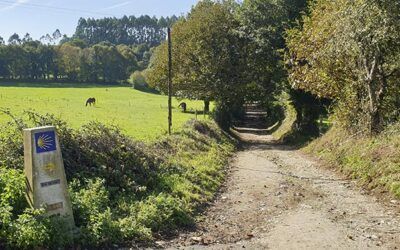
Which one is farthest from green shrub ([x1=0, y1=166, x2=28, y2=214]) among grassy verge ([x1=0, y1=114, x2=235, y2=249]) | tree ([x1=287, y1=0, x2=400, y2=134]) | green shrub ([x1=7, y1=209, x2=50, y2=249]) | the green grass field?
tree ([x1=287, y1=0, x2=400, y2=134])

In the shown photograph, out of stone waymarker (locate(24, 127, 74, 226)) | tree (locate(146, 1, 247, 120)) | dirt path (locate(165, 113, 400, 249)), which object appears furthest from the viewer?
tree (locate(146, 1, 247, 120))

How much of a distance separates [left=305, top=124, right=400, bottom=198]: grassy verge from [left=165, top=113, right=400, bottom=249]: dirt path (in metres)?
0.66

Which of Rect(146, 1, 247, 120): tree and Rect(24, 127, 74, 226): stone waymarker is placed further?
Rect(146, 1, 247, 120): tree

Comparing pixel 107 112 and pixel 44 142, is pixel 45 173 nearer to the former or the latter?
pixel 44 142

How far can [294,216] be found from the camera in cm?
1266

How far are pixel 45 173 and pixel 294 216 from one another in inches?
280

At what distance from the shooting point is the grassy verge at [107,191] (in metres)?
9.06

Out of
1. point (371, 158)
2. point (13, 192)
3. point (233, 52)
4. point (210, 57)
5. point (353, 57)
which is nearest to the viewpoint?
point (13, 192)

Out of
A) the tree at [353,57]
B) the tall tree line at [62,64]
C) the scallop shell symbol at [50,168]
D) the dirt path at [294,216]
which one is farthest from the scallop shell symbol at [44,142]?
the tall tree line at [62,64]

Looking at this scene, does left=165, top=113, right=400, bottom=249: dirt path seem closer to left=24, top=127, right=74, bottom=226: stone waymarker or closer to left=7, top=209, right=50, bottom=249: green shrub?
left=24, top=127, right=74, bottom=226: stone waymarker

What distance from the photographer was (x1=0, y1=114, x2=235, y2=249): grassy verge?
357 inches

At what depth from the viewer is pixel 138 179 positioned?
552 inches

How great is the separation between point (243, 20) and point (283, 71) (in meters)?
5.62

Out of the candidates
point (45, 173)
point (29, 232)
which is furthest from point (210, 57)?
point (29, 232)
